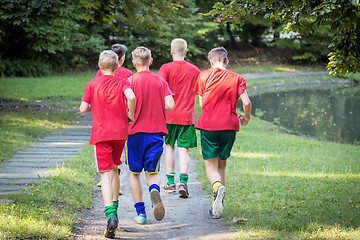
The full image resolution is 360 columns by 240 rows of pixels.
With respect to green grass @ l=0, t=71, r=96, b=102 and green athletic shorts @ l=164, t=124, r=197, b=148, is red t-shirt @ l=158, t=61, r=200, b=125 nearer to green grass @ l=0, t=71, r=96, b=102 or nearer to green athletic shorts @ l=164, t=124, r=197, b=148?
green athletic shorts @ l=164, t=124, r=197, b=148

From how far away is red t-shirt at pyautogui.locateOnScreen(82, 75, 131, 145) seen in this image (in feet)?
16.2

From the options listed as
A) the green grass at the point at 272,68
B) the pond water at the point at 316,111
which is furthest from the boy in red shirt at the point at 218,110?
the green grass at the point at 272,68

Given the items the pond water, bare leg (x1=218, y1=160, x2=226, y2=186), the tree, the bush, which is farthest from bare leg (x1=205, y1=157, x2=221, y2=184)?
the bush

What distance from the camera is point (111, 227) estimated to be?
4777 millimetres

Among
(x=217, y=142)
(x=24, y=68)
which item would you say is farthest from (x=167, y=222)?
(x=24, y=68)

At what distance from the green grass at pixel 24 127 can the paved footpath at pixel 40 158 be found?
212 mm

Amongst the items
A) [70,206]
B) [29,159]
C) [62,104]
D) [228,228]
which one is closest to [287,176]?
[228,228]

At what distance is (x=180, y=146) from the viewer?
6.75 m

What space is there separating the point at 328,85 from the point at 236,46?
12.7 m

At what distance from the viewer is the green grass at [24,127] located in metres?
9.29

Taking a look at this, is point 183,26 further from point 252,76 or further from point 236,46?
point 236,46

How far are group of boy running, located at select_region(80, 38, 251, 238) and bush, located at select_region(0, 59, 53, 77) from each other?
21.5m

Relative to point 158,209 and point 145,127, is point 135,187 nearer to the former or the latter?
point 158,209

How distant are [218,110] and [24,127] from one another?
7274 millimetres
